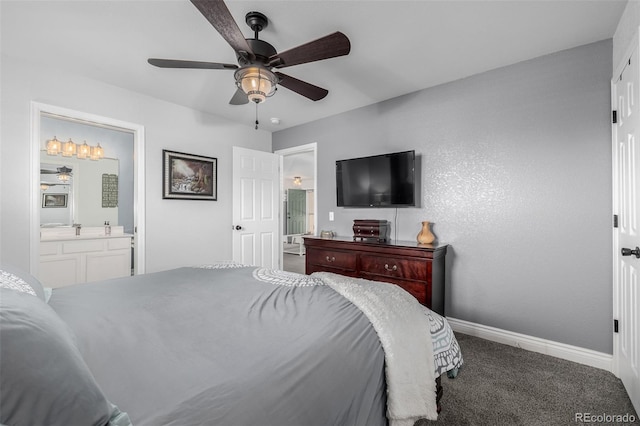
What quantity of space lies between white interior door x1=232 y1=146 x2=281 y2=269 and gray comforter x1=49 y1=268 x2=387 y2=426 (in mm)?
2531

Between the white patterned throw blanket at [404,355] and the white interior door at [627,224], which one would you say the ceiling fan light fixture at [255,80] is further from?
the white interior door at [627,224]

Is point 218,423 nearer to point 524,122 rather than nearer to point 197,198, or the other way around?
point 524,122

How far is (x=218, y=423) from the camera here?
0.69 metres

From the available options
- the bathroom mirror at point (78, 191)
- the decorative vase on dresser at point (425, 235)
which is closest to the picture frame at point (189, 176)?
the bathroom mirror at point (78, 191)

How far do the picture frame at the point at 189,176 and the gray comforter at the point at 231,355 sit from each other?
2.14 metres

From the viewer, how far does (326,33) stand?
2225 millimetres

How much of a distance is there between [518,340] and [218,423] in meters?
2.85

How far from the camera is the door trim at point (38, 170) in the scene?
2.65 meters

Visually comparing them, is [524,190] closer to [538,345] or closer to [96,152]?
[538,345]

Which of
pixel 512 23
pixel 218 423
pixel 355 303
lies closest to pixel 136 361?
pixel 218 423

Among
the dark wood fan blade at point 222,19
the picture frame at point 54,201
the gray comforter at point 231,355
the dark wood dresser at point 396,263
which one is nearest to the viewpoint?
the gray comforter at point 231,355

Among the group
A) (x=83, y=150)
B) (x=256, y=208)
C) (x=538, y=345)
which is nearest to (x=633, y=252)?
(x=538, y=345)

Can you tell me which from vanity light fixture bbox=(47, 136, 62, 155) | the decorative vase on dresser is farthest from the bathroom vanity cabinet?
the decorative vase on dresser

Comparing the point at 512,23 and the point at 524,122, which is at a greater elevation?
the point at 512,23
